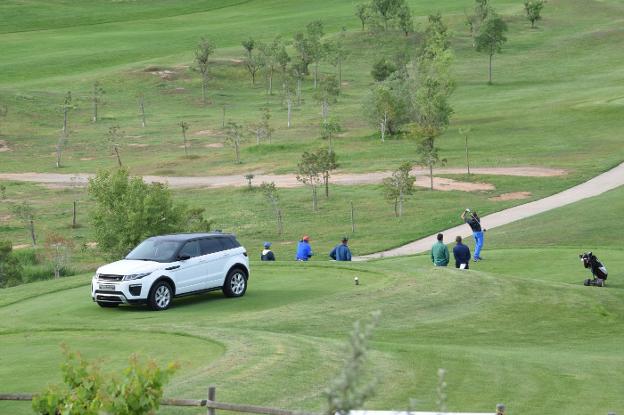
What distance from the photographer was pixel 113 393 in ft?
40.6

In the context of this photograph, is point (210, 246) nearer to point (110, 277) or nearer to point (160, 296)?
point (160, 296)

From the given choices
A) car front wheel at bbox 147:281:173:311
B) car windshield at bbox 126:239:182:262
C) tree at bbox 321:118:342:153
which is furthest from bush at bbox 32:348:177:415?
tree at bbox 321:118:342:153

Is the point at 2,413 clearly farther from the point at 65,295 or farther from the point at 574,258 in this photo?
the point at 574,258

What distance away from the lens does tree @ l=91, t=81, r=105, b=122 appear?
3994 inches

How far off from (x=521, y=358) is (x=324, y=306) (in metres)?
6.07

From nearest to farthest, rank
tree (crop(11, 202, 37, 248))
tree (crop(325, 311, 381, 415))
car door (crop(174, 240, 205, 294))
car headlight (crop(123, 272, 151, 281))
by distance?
tree (crop(325, 311, 381, 415)) < car headlight (crop(123, 272, 151, 281)) < car door (crop(174, 240, 205, 294)) < tree (crop(11, 202, 37, 248))

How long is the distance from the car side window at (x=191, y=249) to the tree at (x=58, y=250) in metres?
19.1

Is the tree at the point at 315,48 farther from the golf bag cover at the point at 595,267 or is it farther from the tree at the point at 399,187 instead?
the golf bag cover at the point at 595,267

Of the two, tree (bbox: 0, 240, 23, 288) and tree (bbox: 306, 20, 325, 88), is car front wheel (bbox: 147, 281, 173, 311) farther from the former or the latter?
tree (bbox: 306, 20, 325, 88)

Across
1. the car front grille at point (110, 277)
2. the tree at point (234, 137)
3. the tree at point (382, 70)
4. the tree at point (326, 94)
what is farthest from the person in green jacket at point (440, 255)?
the tree at point (382, 70)

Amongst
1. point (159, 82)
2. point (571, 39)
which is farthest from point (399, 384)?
point (571, 39)

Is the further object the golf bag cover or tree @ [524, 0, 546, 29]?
tree @ [524, 0, 546, 29]

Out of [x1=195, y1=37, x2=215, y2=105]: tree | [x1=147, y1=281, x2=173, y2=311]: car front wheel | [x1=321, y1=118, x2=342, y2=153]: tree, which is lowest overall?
[x1=147, y1=281, x2=173, y2=311]: car front wheel

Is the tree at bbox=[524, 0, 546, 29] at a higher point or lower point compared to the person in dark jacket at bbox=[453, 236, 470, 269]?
higher
